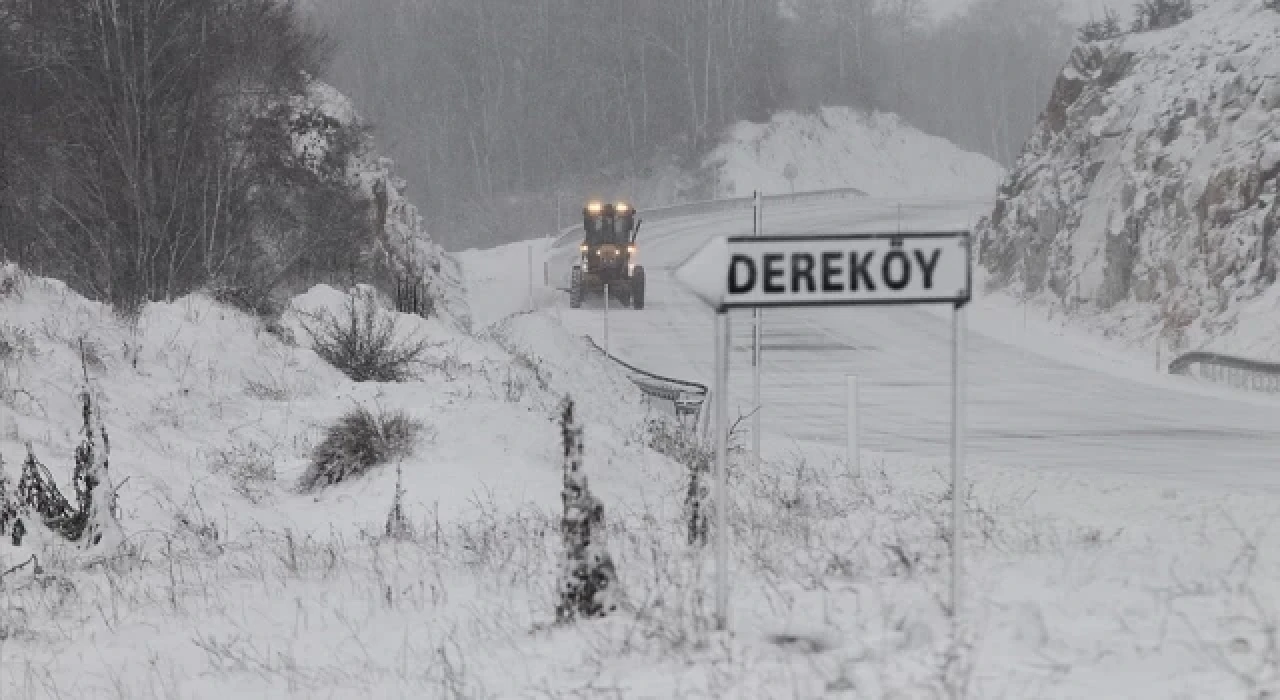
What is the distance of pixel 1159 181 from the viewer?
31.2 metres

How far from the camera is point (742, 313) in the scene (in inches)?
A: 1225

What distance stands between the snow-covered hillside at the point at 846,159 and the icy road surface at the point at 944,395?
32.4 m

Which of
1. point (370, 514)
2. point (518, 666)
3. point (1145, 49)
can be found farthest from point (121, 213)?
point (1145, 49)

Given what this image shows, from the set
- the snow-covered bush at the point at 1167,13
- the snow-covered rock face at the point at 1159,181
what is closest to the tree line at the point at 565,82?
the snow-covered rock face at the point at 1159,181

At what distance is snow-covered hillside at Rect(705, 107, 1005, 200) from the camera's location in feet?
231

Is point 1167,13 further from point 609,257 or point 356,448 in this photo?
point 356,448

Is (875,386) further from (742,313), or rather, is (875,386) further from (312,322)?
(312,322)

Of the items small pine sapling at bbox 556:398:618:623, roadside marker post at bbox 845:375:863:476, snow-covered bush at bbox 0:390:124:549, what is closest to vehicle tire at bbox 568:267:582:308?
roadside marker post at bbox 845:375:863:476

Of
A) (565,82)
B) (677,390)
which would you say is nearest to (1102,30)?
(677,390)

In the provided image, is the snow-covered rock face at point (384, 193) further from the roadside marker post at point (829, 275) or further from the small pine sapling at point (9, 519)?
the roadside marker post at point (829, 275)

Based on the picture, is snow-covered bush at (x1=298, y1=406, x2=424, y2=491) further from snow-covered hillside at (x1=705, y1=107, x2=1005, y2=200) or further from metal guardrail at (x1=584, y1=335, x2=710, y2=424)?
snow-covered hillside at (x1=705, y1=107, x2=1005, y2=200)

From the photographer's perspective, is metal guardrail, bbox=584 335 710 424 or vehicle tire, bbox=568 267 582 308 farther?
vehicle tire, bbox=568 267 582 308

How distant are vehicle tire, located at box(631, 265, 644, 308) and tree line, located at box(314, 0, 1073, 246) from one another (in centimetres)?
3953

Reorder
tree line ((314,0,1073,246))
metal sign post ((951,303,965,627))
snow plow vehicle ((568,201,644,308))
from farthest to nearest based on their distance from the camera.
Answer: tree line ((314,0,1073,246)) < snow plow vehicle ((568,201,644,308)) < metal sign post ((951,303,965,627))
